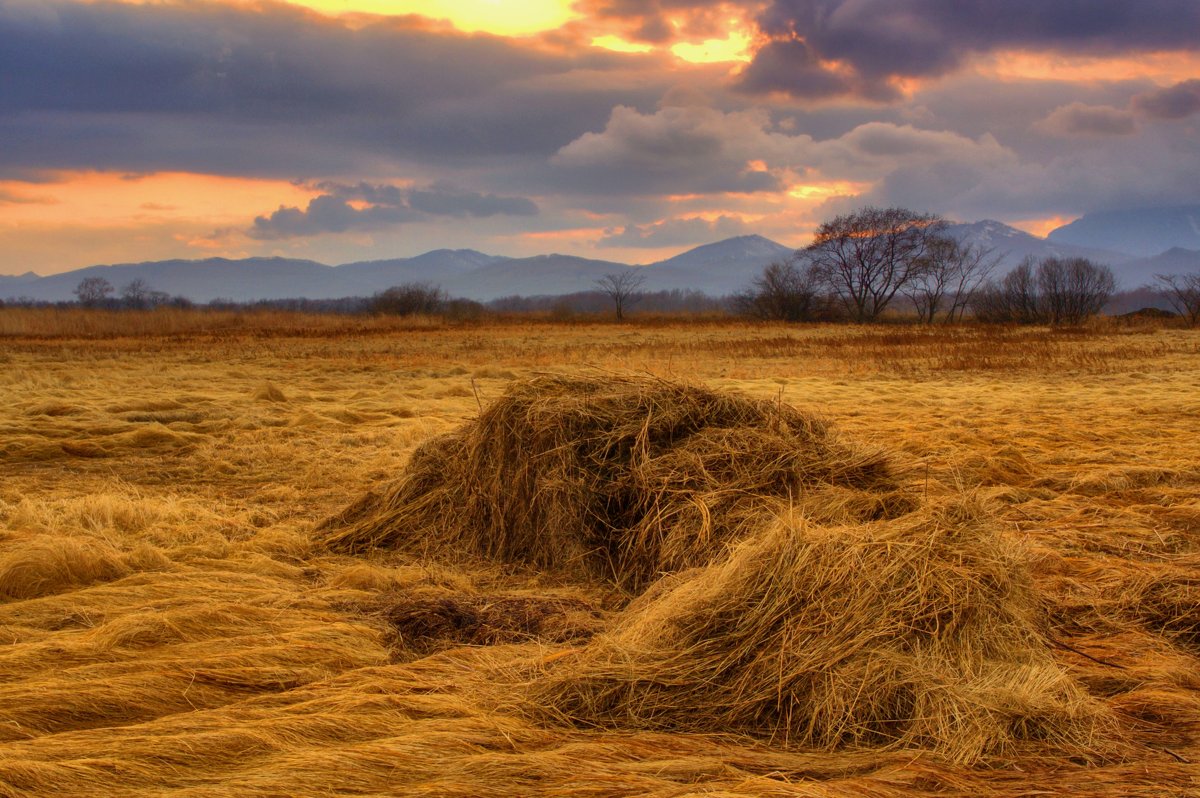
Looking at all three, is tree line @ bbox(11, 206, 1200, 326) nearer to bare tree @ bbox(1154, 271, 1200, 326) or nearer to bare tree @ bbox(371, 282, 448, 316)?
bare tree @ bbox(371, 282, 448, 316)

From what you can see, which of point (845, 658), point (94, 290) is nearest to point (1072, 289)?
point (845, 658)

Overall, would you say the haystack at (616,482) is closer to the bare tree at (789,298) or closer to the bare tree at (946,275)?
the bare tree at (789,298)

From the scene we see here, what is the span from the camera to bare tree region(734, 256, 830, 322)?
53.6 metres

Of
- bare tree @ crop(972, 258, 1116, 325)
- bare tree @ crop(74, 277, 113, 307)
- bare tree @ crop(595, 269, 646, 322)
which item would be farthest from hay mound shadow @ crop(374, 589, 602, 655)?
bare tree @ crop(74, 277, 113, 307)

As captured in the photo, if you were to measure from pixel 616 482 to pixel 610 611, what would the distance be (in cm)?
104

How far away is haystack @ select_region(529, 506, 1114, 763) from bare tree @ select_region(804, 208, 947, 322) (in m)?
53.6

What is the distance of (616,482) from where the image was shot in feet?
17.3

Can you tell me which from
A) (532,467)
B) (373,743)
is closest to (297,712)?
(373,743)

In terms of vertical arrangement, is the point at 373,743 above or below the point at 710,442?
below

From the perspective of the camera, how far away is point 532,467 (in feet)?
18.0

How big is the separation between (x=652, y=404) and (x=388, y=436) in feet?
16.9

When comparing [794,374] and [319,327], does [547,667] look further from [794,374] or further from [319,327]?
A: [319,327]

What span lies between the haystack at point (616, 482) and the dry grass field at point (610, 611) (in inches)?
0.8

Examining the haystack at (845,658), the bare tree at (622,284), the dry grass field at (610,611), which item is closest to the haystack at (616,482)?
the dry grass field at (610,611)
